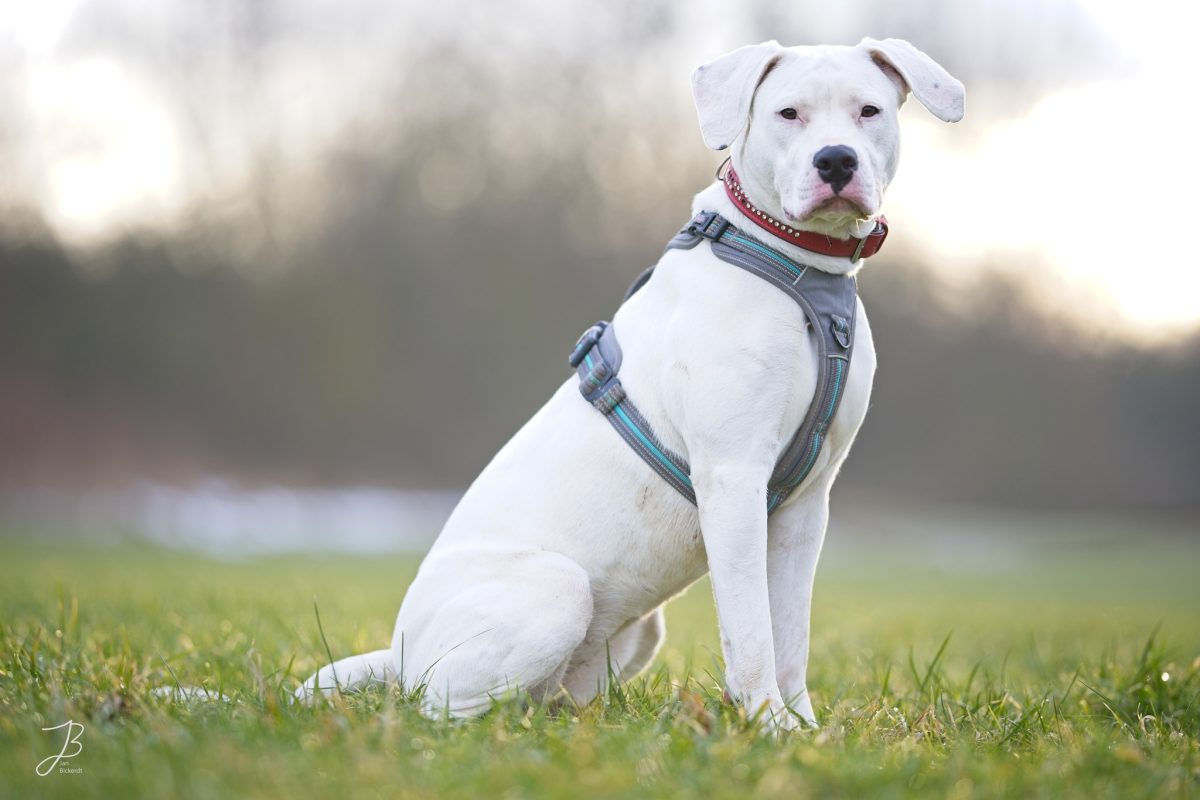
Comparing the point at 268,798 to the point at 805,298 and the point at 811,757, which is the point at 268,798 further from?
the point at 805,298

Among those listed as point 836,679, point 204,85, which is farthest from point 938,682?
point 204,85

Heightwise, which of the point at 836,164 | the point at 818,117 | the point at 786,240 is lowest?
the point at 786,240

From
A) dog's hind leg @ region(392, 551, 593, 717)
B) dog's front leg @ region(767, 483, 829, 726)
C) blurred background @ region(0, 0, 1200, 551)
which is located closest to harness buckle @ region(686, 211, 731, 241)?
dog's front leg @ region(767, 483, 829, 726)

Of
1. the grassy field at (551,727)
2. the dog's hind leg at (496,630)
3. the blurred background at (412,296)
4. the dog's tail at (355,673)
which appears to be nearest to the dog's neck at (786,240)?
the dog's hind leg at (496,630)

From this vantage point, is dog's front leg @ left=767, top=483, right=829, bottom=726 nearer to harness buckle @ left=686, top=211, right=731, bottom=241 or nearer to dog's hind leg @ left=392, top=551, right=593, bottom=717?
dog's hind leg @ left=392, top=551, right=593, bottom=717

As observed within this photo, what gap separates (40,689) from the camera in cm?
312

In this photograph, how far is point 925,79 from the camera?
3338 mm

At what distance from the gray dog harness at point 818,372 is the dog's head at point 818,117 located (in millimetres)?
146

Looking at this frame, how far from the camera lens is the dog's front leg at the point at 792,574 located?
11.3 feet

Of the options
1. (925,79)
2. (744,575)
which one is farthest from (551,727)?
(925,79)

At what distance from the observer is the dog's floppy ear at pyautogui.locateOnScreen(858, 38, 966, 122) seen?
332 cm

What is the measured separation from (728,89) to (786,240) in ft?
1.58

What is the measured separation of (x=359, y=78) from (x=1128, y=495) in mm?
24868

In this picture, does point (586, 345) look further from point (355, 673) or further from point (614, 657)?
point (355, 673)
